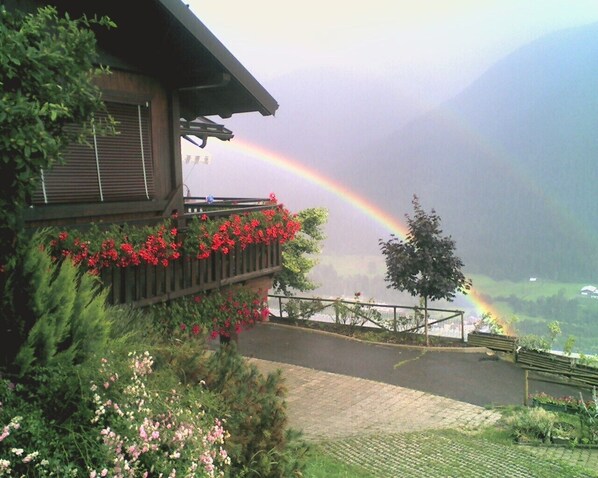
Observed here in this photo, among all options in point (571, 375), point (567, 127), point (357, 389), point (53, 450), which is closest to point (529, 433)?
point (571, 375)

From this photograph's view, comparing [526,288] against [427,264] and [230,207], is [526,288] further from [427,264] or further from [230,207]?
[230,207]

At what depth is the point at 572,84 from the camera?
64.2 m

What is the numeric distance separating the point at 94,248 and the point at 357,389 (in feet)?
24.2

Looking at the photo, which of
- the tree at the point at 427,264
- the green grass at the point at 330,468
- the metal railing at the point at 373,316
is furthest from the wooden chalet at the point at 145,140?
the metal railing at the point at 373,316

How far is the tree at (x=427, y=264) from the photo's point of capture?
57.2 feet

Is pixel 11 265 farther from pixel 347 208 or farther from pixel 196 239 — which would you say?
pixel 347 208

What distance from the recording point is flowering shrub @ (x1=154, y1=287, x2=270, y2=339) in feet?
24.4

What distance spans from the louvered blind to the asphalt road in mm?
7083

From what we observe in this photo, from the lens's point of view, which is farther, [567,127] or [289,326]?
[567,127]

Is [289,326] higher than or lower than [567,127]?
lower

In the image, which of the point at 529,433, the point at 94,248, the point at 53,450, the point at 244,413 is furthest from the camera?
the point at 529,433

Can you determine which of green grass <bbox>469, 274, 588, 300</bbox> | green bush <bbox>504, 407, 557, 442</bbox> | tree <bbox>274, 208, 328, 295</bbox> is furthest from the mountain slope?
green bush <bbox>504, 407, 557, 442</bbox>

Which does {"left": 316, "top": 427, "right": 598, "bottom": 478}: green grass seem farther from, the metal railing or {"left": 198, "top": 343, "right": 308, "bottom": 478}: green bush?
the metal railing

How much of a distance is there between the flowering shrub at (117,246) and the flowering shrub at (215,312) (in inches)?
32.0
